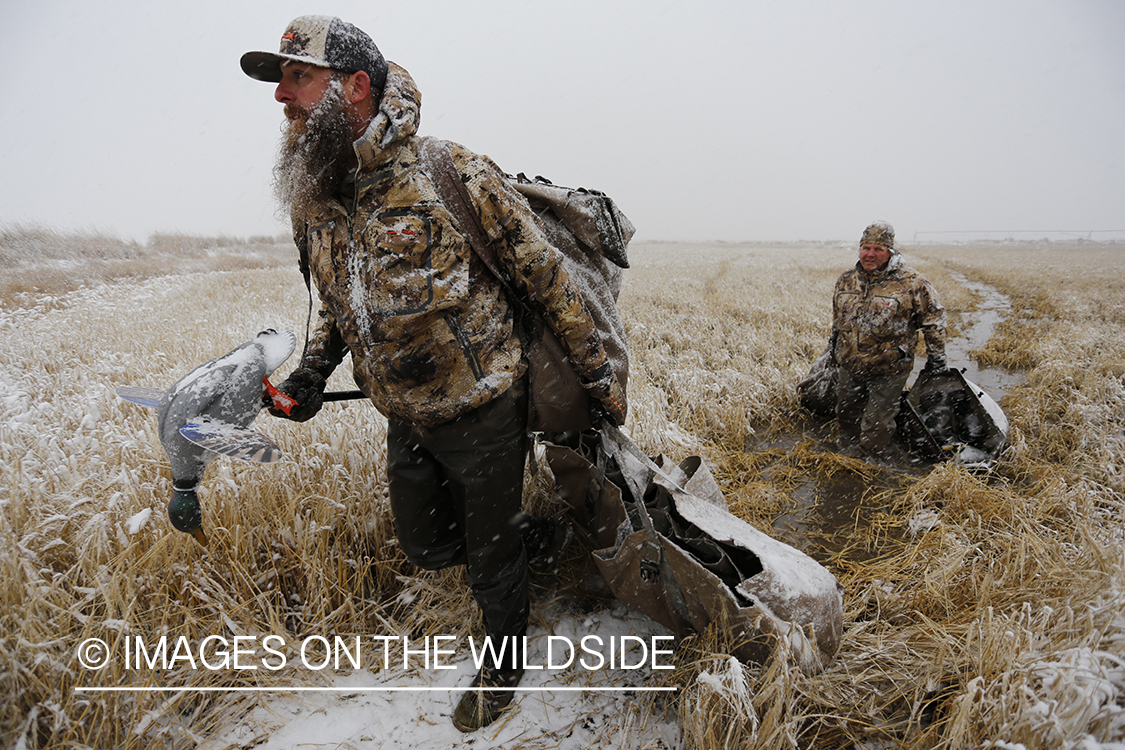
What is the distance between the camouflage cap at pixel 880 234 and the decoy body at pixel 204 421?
4.78 meters

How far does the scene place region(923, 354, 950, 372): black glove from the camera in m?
4.31

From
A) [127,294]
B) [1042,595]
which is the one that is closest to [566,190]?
[1042,595]

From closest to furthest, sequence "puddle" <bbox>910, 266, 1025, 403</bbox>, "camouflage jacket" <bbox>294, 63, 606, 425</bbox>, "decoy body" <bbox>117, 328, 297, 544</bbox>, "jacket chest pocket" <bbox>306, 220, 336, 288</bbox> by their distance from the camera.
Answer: "decoy body" <bbox>117, 328, 297, 544</bbox>, "camouflage jacket" <bbox>294, 63, 606, 425</bbox>, "jacket chest pocket" <bbox>306, 220, 336, 288</bbox>, "puddle" <bbox>910, 266, 1025, 403</bbox>

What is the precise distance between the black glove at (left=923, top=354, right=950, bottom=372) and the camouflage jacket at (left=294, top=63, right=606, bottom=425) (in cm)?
416

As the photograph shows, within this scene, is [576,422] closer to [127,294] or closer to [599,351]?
[599,351]

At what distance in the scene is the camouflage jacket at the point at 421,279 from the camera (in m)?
1.55

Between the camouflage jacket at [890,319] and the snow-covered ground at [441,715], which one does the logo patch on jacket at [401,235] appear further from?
the camouflage jacket at [890,319]

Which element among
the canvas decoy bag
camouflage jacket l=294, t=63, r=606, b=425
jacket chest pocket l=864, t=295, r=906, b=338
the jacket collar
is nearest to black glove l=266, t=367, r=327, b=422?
camouflage jacket l=294, t=63, r=606, b=425

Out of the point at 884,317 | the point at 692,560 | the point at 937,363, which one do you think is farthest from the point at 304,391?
the point at 937,363

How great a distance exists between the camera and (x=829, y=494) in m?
3.77

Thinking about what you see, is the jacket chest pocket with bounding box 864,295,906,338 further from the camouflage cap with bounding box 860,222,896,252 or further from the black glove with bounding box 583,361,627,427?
the black glove with bounding box 583,361,627,427

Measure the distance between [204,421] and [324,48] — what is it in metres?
1.23

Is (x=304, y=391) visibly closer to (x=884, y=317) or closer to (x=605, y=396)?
(x=605, y=396)

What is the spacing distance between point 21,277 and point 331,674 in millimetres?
14339
